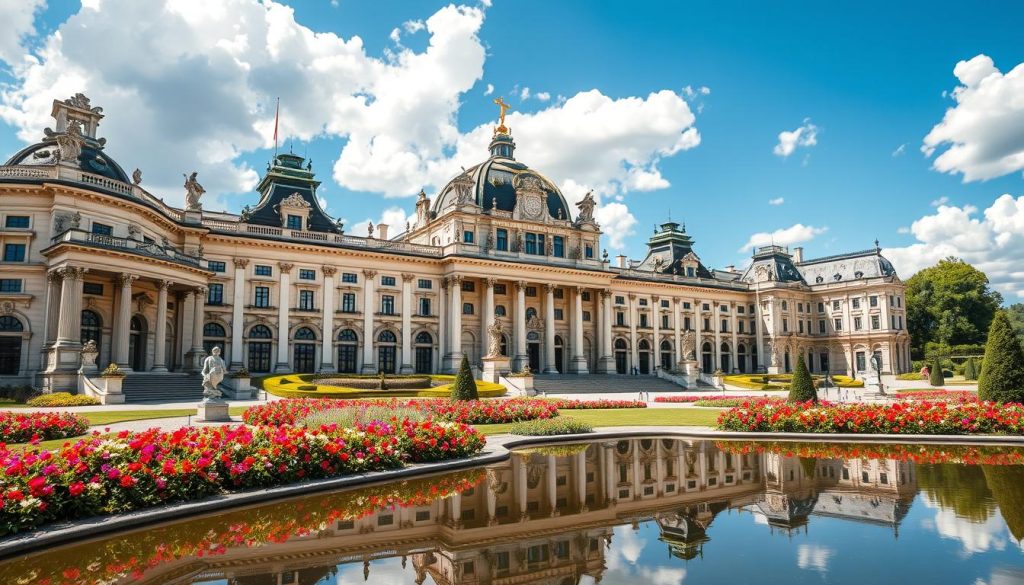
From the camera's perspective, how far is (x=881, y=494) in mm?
11969

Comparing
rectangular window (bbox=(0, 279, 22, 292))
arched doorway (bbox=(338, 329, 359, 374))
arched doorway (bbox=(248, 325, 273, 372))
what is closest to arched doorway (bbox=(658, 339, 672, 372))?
arched doorway (bbox=(338, 329, 359, 374))

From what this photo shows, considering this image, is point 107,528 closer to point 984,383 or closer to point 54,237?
point 984,383

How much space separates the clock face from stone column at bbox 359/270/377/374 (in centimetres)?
1686

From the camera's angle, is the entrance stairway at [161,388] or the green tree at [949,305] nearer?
the entrance stairway at [161,388]

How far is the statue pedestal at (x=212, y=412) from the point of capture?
2303 cm

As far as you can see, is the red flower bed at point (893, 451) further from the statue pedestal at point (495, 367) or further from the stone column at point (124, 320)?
the stone column at point (124, 320)

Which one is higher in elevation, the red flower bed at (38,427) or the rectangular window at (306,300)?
the rectangular window at (306,300)

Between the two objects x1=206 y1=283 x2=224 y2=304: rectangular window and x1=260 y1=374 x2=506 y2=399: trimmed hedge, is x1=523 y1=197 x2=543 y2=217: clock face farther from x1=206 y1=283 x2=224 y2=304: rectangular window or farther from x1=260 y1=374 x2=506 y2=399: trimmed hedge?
Result: x1=206 y1=283 x2=224 y2=304: rectangular window

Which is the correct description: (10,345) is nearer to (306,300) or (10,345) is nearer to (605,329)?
(306,300)

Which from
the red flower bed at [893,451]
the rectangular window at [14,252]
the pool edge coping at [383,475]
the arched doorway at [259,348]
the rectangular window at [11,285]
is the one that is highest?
the rectangular window at [14,252]

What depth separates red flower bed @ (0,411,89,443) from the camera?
713 inches

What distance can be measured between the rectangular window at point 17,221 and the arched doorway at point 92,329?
6422mm

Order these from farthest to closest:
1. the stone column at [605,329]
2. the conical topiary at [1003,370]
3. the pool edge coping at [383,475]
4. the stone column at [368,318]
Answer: the stone column at [605,329], the stone column at [368,318], the conical topiary at [1003,370], the pool edge coping at [383,475]

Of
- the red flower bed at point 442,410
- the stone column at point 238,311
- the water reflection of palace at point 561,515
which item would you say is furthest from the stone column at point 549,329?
the water reflection of palace at point 561,515
